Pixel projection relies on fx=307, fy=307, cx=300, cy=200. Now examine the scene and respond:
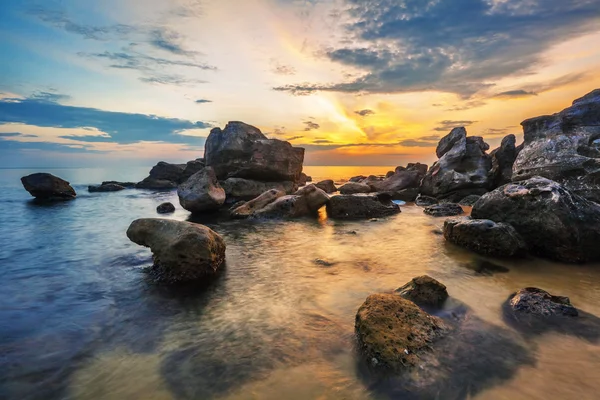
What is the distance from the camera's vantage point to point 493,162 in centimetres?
2453

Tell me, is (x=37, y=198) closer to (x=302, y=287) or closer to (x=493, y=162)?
(x=302, y=287)

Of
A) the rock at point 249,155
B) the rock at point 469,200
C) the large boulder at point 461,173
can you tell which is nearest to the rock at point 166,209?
the rock at point 249,155

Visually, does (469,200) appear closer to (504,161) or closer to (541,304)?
(504,161)

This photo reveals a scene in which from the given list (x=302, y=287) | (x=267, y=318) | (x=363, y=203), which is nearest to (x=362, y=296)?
(x=302, y=287)

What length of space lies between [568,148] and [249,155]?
20966 millimetres

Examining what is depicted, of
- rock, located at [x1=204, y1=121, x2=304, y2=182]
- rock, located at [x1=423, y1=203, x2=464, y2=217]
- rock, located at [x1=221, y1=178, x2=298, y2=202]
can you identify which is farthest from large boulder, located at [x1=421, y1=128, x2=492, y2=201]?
rock, located at [x1=221, y1=178, x2=298, y2=202]

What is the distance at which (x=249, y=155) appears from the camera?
26594 mm

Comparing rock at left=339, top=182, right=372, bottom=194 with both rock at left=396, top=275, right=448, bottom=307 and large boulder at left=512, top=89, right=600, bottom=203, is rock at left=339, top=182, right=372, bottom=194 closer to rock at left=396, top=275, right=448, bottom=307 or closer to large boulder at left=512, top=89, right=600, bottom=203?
large boulder at left=512, top=89, right=600, bottom=203

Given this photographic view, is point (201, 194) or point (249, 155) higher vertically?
point (249, 155)

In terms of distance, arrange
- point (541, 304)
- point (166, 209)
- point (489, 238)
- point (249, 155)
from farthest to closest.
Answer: point (249, 155)
point (166, 209)
point (489, 238)
point (541, 304)

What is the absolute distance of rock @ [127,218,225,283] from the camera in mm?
7973

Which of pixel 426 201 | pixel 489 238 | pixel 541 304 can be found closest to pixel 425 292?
pixel 541 304

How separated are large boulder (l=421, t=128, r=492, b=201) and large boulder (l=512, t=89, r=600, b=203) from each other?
21.8 feet

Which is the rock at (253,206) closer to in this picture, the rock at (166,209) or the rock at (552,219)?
the rock at (166,209)
